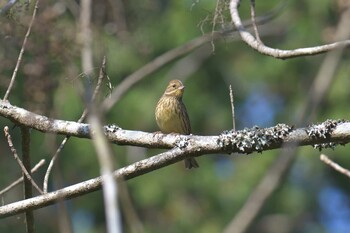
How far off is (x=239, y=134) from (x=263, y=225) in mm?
12767

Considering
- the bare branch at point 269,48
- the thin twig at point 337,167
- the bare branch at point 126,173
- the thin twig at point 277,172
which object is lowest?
the thin twig at point 277,172

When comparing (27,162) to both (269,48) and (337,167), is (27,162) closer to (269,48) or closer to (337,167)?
(269,48)

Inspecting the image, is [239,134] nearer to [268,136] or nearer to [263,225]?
[268,136]

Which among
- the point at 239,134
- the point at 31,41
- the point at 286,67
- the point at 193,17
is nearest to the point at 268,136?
the point at 239,134

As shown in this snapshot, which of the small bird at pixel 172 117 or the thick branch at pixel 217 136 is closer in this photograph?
the thick branch at pixel 217 136

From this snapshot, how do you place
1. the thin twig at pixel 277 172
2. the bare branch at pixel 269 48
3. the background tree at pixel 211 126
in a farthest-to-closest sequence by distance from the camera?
the background tree at pixel 211 126 → the bare branch at pixel 269 48 → the thin twig at pixel 277 172

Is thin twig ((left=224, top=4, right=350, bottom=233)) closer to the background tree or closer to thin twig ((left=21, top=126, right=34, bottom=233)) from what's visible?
thin twig ((left=21, top=126, right=34, bottom=233))

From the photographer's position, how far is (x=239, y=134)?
437 cm

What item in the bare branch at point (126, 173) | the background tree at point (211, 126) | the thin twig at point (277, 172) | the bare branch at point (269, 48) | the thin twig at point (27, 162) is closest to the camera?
the thin twig at point (277, 172)

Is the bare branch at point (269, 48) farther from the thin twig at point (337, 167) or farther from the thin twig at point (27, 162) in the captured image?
the thin twig at point (27, 162)

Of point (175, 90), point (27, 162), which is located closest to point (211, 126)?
point (175, 90)

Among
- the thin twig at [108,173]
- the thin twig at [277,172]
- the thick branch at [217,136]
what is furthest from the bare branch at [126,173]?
the thin twig at [277,172]

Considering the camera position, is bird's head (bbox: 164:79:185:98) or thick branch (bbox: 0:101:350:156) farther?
bird's head (bbox: 164:79:185:98)

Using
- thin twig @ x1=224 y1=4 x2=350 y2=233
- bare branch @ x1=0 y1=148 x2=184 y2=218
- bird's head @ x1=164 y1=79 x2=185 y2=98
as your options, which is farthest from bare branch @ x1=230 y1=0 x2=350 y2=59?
bird's head @ x1=164 y1=79 x2=185 y2=98
